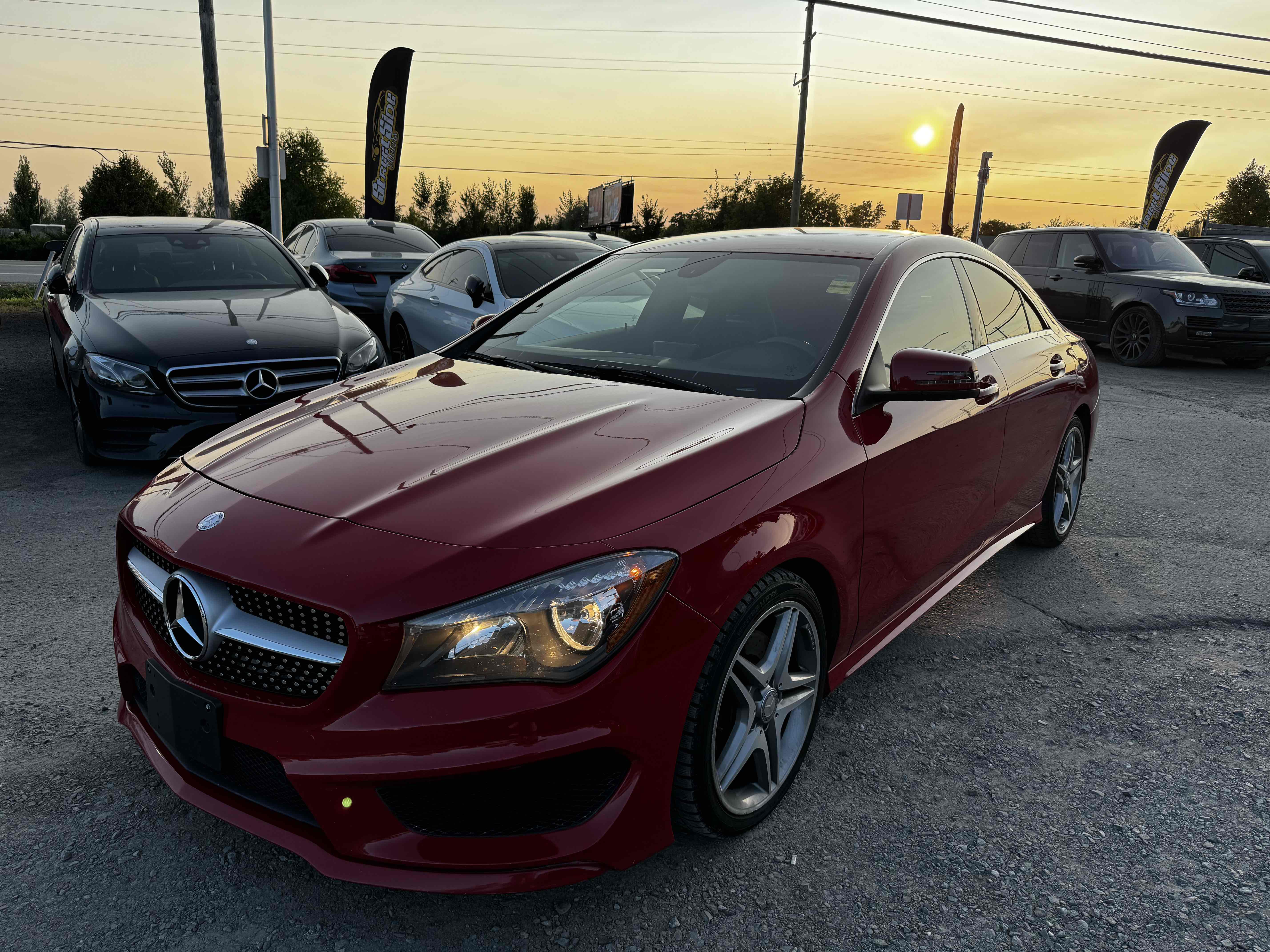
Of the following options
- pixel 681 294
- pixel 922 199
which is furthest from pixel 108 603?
pixel 922 199

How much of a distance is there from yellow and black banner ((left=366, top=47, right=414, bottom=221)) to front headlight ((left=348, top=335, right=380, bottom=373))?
1878cm

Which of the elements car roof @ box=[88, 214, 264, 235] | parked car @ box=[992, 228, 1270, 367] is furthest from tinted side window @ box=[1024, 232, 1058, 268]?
car roof @ box=[88, 214, 264, 235]

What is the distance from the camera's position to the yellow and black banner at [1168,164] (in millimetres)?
26734

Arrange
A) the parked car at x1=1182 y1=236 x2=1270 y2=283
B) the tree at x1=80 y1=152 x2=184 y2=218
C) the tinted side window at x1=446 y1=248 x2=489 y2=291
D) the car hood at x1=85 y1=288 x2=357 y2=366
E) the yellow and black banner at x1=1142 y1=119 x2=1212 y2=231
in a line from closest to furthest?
the car hood at x1=85 y1=288 x2=357 y2=366, the tinted side window at x1=446 y1=248 x2=489 y2=291, the parked car at x1=1182 y1=236 x2=1270 y2=283, the yellow and black banner at x1=1142 y1=119 x2=1212 y2=231, the tree at x1=80 y1=152 x2=184 y2=218

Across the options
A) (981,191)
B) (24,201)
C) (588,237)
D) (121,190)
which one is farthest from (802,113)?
(24,201)

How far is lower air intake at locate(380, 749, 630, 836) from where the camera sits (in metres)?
1.79

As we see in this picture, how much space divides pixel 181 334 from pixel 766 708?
15.1ft

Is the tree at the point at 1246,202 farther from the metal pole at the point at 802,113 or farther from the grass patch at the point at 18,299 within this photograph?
the grass patch at the point at 18,299

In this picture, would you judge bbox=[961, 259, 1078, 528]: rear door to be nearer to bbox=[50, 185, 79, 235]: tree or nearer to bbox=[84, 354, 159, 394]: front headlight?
bbox=[84, 354, 159, 394]: front headlight

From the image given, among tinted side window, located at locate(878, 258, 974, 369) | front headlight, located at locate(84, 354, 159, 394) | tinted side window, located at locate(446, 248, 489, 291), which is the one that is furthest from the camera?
tinted side window, located at locate(446, 248, 489, 291)

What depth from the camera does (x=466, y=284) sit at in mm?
7703

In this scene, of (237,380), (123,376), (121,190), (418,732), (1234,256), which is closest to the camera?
(418,732)

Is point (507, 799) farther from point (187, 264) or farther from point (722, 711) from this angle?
point (187, 264)

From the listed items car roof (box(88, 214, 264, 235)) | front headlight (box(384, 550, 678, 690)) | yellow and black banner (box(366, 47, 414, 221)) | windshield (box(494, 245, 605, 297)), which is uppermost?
yellow and black banner (box(366, 47, 414, 221))
